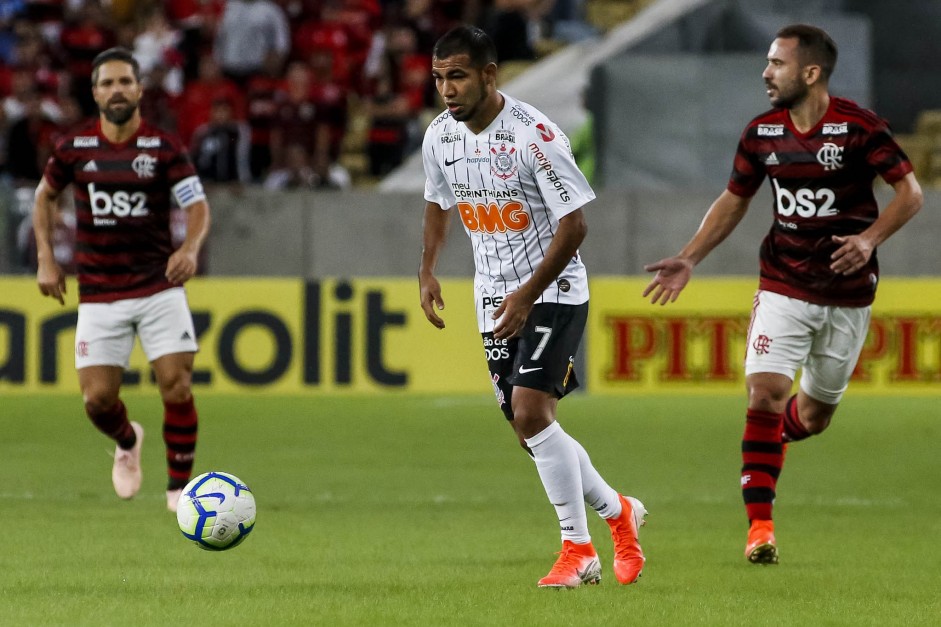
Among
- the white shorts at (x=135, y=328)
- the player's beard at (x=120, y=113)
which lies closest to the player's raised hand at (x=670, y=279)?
the white shorts at (x=135, y=328)

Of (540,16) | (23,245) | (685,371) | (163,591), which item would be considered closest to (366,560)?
(163,591)

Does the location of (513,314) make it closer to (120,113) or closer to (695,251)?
(695,251)

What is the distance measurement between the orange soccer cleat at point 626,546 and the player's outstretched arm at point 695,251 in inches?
33.4

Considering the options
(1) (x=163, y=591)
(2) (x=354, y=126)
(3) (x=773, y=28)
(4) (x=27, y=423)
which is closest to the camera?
(1) (x=163, y=591)

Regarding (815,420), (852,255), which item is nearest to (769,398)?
(815,420)

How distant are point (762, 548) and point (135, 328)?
3.43 metres

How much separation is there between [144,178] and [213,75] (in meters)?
10.3

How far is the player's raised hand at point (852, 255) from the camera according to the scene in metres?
7.00

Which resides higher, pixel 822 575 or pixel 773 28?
pixel 773 28

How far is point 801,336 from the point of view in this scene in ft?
25.0

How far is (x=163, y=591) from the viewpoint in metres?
6.37

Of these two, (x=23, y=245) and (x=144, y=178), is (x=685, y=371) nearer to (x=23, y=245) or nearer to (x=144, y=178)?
(x=23, y=245)

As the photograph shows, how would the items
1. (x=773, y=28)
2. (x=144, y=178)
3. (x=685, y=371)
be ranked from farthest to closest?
(x=773, y=28), (x=685, y=371), (x=144, y=178)

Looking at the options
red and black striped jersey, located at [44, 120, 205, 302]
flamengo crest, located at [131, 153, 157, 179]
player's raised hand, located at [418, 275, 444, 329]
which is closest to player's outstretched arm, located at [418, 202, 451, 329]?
player's raised hand, located at [418, 275, 444, 329]
